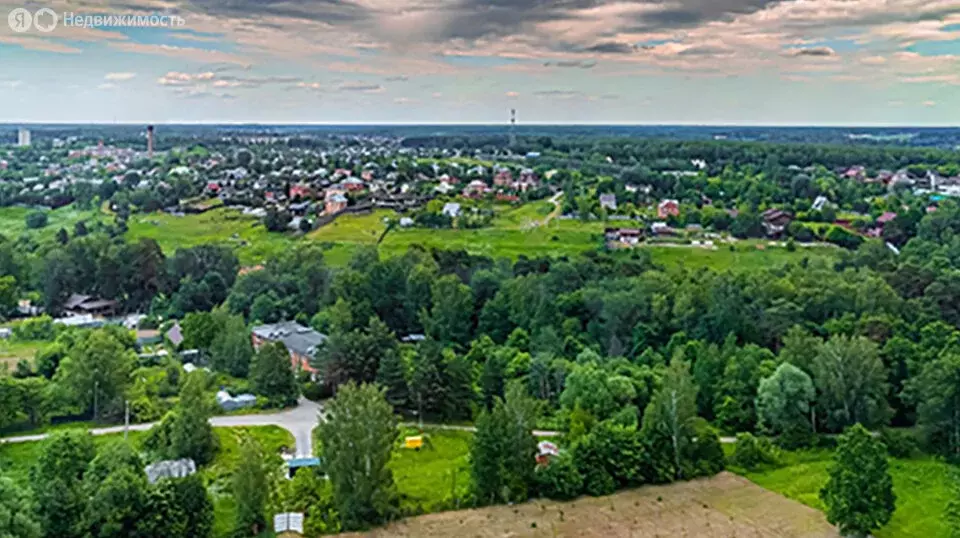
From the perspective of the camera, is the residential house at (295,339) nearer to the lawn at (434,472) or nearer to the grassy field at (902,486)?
the lawn at (434,472)

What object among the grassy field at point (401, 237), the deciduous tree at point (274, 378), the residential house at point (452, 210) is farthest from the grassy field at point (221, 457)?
the residential house at point (452, 210)

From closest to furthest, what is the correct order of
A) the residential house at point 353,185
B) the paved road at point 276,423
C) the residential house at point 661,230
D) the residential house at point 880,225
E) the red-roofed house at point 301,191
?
1. the paved road at point 276,423
2. the residential house at point 880,225
3. the residential house at point 661,230
4. the red-roofed house at point 301,191
5. the residential house at point 353,185

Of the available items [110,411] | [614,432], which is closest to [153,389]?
[110,411]

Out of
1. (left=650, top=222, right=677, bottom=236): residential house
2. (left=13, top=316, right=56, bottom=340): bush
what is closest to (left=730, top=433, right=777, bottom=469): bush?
(left=13, top=316, right=56, bottom=340): bush

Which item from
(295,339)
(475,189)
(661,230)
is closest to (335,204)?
(475,189)

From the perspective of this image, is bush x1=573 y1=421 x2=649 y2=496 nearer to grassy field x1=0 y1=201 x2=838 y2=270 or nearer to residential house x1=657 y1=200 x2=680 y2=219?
grassy field x1=0 y1=201 x2=838 y2=270

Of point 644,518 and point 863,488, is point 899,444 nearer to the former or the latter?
point 863,488
